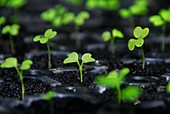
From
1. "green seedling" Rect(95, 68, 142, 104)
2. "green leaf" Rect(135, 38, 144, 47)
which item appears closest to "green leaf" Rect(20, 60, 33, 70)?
"green seedling" Rect(95, 68, 142, 104)

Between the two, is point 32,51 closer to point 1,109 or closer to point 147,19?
point 1,109

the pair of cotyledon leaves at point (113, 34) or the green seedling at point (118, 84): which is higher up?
Answer: the pair of cotyledon leaves at point (113, 34)

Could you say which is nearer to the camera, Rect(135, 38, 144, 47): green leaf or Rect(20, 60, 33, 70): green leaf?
Rect(20, 60, 33, 70): green leaf

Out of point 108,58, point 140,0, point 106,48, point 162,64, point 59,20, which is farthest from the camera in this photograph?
point 140,0

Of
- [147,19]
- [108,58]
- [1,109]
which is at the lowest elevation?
[1,109]

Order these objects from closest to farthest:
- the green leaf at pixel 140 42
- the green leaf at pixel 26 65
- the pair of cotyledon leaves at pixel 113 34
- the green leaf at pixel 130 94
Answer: the green leaf at pixel 130 94, the green leaf at pixel 26 65, the green leaf at pixel 140 42, the pair of cotyledon leaves at pixel 113 34

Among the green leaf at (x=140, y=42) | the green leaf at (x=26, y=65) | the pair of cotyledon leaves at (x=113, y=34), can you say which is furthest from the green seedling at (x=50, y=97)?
the pair of cotyledon leaves at (x=113, y=34)

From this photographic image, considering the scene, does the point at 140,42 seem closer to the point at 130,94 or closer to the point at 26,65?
the point at 130,94

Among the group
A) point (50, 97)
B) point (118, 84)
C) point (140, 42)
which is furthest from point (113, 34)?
point (50, 97)

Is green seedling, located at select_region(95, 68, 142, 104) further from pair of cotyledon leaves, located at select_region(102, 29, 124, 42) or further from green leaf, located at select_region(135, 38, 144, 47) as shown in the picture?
pair of cotyledon leaves, located at select_region(102, 29, 124, 42)

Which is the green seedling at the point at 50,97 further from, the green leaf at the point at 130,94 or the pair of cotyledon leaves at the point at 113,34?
the pair of cotyledon leaves at the point at 113,34

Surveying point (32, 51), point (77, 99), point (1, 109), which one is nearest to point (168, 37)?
point (32, 51)
